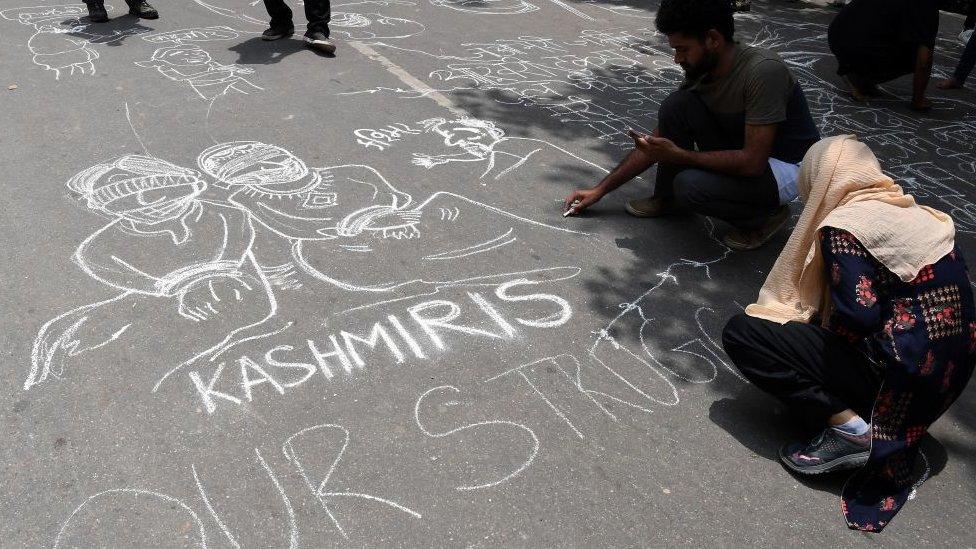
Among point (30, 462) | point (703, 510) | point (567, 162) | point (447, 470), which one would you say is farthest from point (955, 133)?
point (30, 462)

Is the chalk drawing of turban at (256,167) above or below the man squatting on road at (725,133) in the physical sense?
below

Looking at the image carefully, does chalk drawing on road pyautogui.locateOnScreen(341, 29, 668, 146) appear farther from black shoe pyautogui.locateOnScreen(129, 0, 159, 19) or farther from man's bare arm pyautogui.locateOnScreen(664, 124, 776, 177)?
black shoe pyautogui.locateOnScreen(129, 0, 159, 19)

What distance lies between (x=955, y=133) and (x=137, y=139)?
5.93 m

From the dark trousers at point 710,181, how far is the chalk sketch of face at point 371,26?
12.5 ft

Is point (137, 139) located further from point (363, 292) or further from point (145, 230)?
point (363, 292)

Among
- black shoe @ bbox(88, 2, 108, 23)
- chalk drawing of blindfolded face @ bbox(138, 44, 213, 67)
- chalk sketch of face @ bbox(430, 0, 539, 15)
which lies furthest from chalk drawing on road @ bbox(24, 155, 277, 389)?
chalk sketch of face @ bbox(430, 0, 539, 15)

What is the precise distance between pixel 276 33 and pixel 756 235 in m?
4.63

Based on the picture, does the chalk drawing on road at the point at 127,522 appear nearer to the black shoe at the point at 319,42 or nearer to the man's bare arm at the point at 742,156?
the man's bare arm at the point at 742,156

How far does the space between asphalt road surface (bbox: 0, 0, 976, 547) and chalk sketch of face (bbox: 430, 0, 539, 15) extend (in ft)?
9.74

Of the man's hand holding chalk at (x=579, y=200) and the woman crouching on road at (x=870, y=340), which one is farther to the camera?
the man's hand holding chalk at (x=579, y=200)

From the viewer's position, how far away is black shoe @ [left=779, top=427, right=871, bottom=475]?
2.18 meters

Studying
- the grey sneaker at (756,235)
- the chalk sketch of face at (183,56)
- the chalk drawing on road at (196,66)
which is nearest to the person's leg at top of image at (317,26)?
the chalk drawing on road at (196,66)

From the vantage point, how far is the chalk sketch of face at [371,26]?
6.49 m

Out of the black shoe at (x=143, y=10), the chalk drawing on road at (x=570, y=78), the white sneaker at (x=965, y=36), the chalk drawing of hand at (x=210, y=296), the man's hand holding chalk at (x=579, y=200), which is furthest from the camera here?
the white sneaker at (x=965, y=36)
